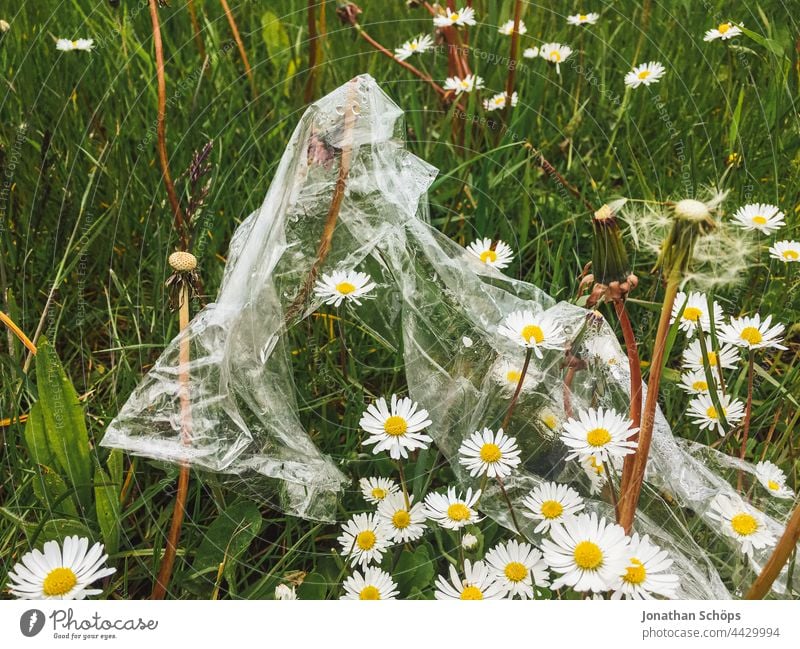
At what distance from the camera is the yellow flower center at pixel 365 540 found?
77 cm

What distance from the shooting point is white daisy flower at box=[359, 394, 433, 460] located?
0.78 metres

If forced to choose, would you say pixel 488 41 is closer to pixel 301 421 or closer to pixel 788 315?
pixel 788 315

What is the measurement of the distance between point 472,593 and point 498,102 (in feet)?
2.89

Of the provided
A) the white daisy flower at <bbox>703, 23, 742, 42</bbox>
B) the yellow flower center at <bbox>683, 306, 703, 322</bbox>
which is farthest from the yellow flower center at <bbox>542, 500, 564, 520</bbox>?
the white daisy flower at <bbox>703, 23, 742, 42</bbox>

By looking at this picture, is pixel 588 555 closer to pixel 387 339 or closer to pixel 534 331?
pixel 534 331

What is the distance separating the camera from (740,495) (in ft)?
2.62

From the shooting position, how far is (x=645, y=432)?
0.67 metres

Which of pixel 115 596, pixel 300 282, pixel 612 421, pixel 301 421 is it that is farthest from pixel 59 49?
pixel 612 421

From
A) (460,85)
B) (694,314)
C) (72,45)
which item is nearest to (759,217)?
(694,314)

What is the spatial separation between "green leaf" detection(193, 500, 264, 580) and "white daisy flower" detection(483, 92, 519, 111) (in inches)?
31.2

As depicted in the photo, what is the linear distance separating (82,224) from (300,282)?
42 cm

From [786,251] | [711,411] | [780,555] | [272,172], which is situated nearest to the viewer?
[780,555]
